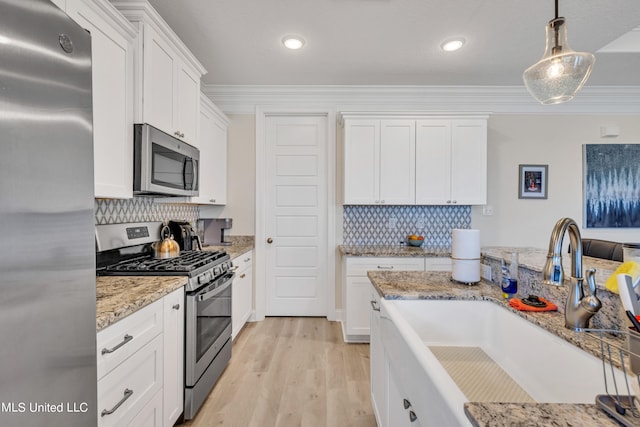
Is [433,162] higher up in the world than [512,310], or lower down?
higher up

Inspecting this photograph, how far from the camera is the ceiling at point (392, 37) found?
2.06m

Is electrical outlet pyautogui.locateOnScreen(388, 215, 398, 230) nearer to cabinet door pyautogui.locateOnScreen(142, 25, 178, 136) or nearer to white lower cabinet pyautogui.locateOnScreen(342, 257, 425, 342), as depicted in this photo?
white lower cabinet pyautogui.locateOnScreen(342, 257, 425, 342)

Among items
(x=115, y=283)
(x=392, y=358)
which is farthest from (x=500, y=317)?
(x=115, y=283)

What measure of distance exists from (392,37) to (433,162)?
132cm

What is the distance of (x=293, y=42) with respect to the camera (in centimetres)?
248

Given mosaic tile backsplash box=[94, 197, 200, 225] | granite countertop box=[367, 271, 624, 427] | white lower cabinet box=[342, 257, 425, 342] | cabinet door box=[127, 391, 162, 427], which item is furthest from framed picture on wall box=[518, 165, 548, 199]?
cabinet door box=[127, 391, 162, 427]

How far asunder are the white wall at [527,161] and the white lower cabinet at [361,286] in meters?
1.23

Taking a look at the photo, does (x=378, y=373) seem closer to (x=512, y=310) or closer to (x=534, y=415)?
(x=512, y=310)

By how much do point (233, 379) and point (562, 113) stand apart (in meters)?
4.47

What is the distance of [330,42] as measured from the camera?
248cm

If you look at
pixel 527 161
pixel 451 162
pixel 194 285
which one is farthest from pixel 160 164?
pixel 527 161

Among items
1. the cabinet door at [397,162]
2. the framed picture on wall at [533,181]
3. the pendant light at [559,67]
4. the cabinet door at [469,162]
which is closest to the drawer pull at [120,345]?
the pendant light at [559,67]

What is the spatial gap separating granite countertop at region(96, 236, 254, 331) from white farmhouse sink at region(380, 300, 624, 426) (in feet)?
3.43

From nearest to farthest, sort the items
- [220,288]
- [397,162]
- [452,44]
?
[220,288], [452,44], [397,162]
